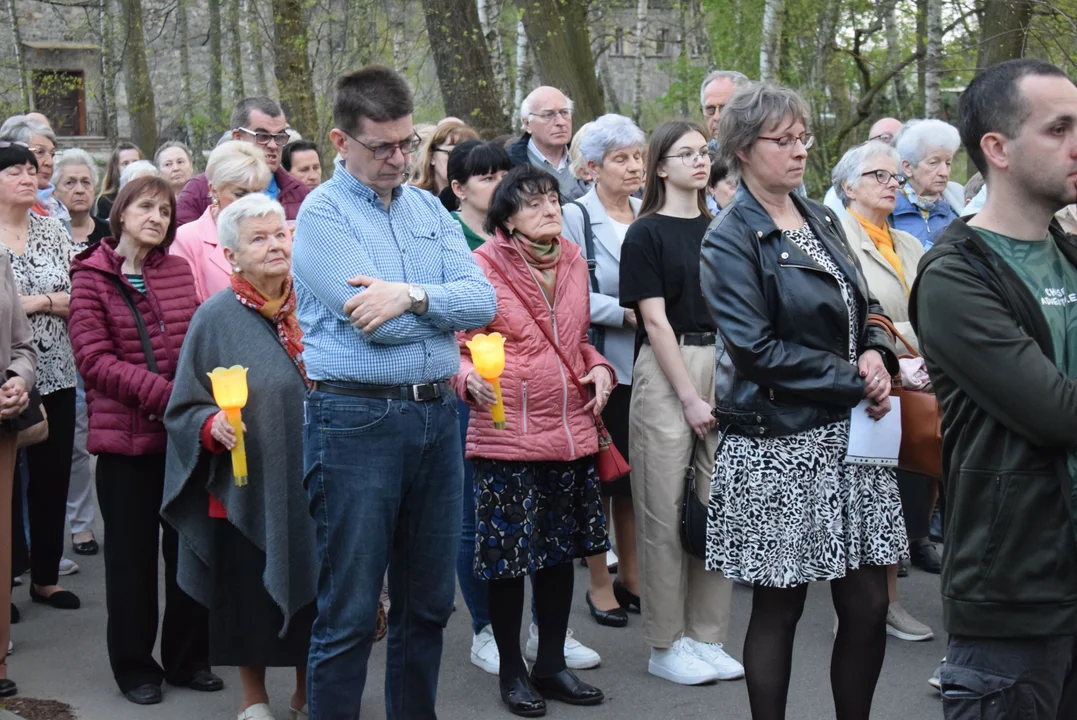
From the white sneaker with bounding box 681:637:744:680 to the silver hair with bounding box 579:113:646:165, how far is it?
2.34 metres

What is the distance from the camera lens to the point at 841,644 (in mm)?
4090

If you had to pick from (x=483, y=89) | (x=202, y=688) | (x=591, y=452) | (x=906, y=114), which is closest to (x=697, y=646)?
(x=591, y=452)

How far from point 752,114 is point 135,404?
281 centimetres

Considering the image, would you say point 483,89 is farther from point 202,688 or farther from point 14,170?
point 202,688

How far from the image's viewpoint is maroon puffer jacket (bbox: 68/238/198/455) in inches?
208

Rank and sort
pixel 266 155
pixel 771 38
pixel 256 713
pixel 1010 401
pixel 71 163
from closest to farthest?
1. pixel 1010 401
2. pixel 256 713
3. pixel 266 155
4. pixel 71 163
5. pixel 771 38

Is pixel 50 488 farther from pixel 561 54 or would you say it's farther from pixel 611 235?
pixel 561 54

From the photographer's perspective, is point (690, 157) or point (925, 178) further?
point (925, 178)

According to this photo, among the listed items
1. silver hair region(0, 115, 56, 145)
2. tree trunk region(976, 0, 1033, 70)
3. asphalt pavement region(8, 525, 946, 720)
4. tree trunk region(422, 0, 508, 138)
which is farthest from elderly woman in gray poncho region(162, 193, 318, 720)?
tree trunk region(976, 0, 1033, 70)

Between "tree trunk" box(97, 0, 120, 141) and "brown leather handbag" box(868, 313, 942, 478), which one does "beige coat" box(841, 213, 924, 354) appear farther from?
"tree trunk" box(97, 0, 120, 141)

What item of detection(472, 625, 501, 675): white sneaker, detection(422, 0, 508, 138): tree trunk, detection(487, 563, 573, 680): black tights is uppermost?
detection(422, 0, 508, 138): tree trunk

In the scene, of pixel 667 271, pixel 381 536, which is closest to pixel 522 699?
pixel 381 536

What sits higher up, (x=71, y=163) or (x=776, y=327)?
(x=71, y=163)

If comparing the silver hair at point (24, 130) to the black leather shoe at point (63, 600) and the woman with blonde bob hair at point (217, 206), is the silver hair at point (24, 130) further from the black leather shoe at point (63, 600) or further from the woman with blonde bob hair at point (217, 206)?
the black leather shoe at point (63, 600)
